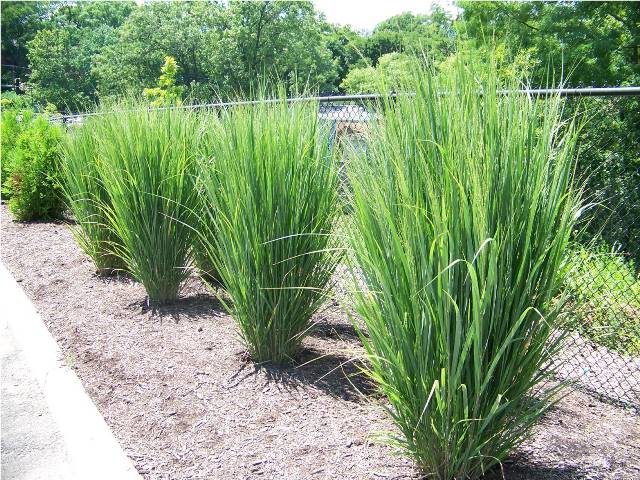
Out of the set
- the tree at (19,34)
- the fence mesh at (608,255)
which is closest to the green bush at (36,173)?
the fence mesh at (608,255)

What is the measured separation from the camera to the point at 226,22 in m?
44.9

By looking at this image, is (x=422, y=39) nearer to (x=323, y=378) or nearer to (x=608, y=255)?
(x=608, y=255)

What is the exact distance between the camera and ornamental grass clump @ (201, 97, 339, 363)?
3.51m

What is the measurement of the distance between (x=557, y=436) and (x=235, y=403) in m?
1.65

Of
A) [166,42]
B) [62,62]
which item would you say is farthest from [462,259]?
[62,62]

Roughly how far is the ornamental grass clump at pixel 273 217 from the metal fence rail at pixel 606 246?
342mm

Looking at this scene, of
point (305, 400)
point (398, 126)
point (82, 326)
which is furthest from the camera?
point (82, 326)

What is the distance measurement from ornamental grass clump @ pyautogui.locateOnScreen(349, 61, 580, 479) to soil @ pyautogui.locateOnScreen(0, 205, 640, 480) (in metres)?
0.29

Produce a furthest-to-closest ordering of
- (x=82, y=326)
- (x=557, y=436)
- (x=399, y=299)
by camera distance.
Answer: (x=82, y=326) < (x=557, y=436) < (x=399, y=299)

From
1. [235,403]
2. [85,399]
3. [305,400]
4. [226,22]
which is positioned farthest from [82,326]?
[226,22]

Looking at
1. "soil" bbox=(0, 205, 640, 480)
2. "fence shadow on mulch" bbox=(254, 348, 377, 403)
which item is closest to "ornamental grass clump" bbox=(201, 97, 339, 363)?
"fence shadow on mulch" bbox=(254, 348, 377, 403)

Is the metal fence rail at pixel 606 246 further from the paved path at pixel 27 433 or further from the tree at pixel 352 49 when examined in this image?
the paved path at pixel 27 433

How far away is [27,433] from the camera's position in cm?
348

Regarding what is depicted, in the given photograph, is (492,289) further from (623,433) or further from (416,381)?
(623,433)
